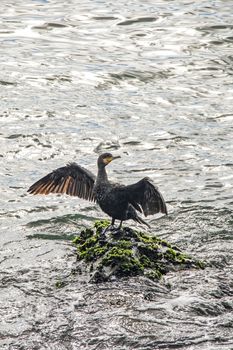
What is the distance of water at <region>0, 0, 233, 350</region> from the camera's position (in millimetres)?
10703

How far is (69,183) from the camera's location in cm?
1383

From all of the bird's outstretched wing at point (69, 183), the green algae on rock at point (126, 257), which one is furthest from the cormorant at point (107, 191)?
the green algae on rock at point (126, 257)

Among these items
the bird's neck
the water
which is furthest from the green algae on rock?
the bird's neck

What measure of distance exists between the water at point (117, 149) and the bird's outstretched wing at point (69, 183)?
760 mm

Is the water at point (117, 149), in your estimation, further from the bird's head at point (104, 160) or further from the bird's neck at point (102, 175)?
the bird's head at point (104, 160)

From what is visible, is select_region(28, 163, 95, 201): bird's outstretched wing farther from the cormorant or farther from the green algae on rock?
the green algae on rock

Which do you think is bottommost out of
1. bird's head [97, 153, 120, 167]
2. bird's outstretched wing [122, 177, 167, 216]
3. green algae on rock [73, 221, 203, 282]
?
green algae on rock [73, 221, 203, 282]

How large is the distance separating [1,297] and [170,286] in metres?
2.05

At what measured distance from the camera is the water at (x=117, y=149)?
10703mm

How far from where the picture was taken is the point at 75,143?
62.0 ft

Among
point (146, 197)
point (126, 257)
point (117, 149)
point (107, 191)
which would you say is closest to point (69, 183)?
point (107, 191)

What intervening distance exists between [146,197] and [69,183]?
1.96 metres

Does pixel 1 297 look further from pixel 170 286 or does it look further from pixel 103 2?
pixel 103 2

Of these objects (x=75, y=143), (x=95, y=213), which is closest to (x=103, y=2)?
(x=75, y=143)
